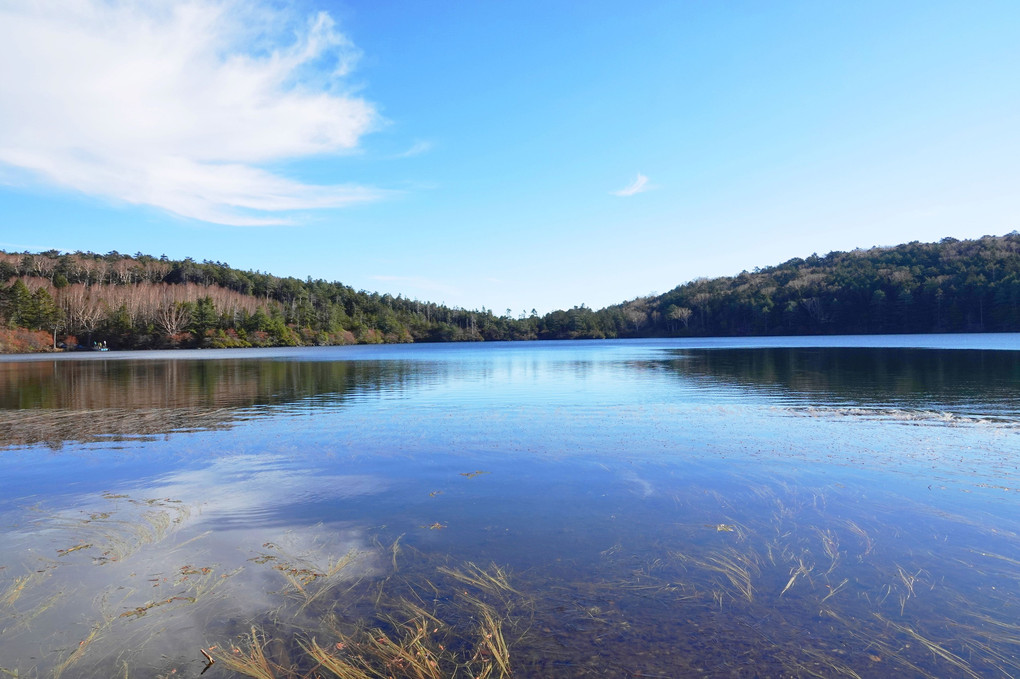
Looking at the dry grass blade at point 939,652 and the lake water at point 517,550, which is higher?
the lake water at point 517,550

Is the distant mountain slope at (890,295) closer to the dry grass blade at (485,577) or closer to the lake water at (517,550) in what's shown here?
the lake water at (517,550)

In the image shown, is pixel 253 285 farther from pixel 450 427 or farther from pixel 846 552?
pixel 846 552

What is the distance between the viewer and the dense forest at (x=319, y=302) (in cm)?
12375

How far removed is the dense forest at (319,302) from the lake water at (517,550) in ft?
406

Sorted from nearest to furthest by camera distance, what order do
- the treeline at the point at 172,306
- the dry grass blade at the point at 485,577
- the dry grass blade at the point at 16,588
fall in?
1. the dry grass blade at the point at 16,588
2. the dry grass blade at the point at 485,577
3. the treeline at the point at 172,306

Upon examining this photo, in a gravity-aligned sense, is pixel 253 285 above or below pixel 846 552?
above

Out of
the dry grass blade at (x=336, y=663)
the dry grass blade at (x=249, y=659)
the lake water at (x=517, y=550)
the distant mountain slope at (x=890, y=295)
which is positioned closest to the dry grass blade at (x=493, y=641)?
the lake water at (x=517, y=550)

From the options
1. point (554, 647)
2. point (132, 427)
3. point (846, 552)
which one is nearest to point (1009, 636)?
point (846, 552)

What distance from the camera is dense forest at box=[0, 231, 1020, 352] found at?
406ft

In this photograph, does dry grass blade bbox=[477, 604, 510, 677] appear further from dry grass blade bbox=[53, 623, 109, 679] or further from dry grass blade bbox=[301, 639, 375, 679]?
dry grass blade bbox=[53, 623, 109, 679]

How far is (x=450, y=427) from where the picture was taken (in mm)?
18156

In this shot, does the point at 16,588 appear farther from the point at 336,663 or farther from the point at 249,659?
the point at 336,663

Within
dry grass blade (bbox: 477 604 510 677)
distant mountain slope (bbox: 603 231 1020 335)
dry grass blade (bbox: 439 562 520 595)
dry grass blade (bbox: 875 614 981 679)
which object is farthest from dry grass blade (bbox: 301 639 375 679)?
distant mountain slope (bbox: 603 231 1020 335)

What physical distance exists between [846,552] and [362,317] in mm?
188628
